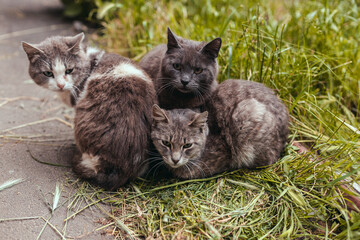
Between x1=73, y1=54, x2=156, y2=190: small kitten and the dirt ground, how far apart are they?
0.30m

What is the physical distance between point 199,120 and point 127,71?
0.81 m

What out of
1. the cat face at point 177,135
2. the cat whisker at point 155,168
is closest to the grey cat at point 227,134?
the cat face at point 177,135

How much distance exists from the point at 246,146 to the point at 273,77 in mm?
1061

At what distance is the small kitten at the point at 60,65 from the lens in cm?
296

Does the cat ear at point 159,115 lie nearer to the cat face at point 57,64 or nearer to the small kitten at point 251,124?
the small kitten at point 251,124

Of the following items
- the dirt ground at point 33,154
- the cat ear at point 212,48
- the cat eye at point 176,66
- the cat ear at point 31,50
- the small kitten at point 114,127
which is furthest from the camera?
the cat eye at point 176,66

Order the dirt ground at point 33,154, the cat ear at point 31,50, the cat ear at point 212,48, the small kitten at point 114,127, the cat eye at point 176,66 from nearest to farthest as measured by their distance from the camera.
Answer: the dirt ground at point 33,154 < the small kitten at point 114,127 < the cat ear at point 31,50 < the cat ear at point 212,48 < the cat eye at point 176,66

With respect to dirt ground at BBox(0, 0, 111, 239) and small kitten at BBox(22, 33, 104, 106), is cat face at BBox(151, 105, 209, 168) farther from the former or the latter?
small kitten at BBox(22, 33, 104, 106)

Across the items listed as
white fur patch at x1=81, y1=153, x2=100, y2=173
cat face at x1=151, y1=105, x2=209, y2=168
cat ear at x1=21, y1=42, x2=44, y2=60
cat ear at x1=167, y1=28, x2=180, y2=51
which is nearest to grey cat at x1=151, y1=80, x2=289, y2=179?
cat face at x1=151, y1=105, x2=209, y2=168

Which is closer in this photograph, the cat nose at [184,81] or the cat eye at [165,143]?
the cat eye at [165,143]

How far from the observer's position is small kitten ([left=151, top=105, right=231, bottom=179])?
277 cm

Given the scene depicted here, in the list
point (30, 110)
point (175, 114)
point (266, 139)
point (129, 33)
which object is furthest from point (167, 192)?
point (129, 33)

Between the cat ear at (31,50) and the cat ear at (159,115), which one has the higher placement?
the cat ear at (31,50)

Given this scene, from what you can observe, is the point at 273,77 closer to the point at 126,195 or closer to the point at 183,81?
the point at 183,81
